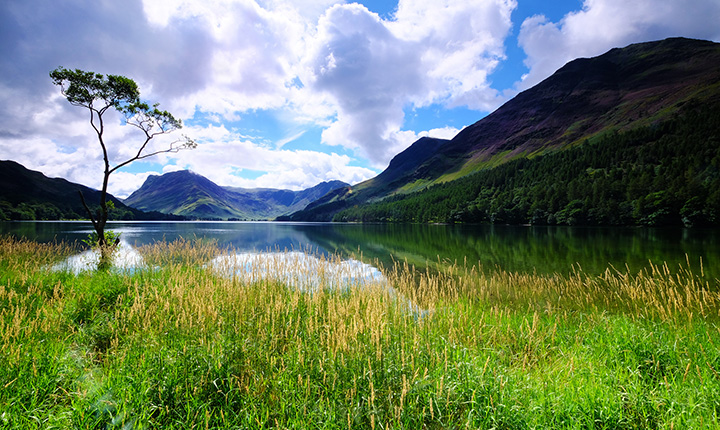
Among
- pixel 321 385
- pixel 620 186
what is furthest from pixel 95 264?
pixel 620 186

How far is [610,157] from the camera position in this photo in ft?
400

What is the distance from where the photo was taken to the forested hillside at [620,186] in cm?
7294

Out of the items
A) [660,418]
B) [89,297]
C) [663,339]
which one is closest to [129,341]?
[89,297]

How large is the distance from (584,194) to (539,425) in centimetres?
12078

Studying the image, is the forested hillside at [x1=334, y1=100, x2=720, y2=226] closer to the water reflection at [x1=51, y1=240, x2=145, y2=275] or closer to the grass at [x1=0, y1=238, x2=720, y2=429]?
the grass at [x1=0, y1=238, x2=720, y2=429]

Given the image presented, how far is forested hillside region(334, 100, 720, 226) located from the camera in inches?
2872

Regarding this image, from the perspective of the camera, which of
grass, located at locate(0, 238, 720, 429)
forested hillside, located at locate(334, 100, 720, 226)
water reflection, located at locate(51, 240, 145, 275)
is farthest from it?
forested hillside, located at locate(334, 100, 720, 226)

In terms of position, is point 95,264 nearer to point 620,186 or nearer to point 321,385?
point 321,385

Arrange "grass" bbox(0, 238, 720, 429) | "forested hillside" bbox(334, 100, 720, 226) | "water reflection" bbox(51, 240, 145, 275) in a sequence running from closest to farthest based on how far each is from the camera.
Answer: "grass" bbox(0, 238, 720, 429)
"water reflection" bbox(51, 240, 145, 275)
"forested hillside" bbox(334, 100, 720, 226)

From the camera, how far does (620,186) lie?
91.6 meters

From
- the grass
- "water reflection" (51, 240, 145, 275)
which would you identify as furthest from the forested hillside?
"water reflection" (51, 240, 145, 275)

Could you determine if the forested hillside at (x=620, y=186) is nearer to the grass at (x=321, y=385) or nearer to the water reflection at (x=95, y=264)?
the grass at (x=321, y=385)

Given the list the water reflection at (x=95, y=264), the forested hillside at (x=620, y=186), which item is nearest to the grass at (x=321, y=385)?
the water reflection at (x=95, y=264)

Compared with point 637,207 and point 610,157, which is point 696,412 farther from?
point 610,157
